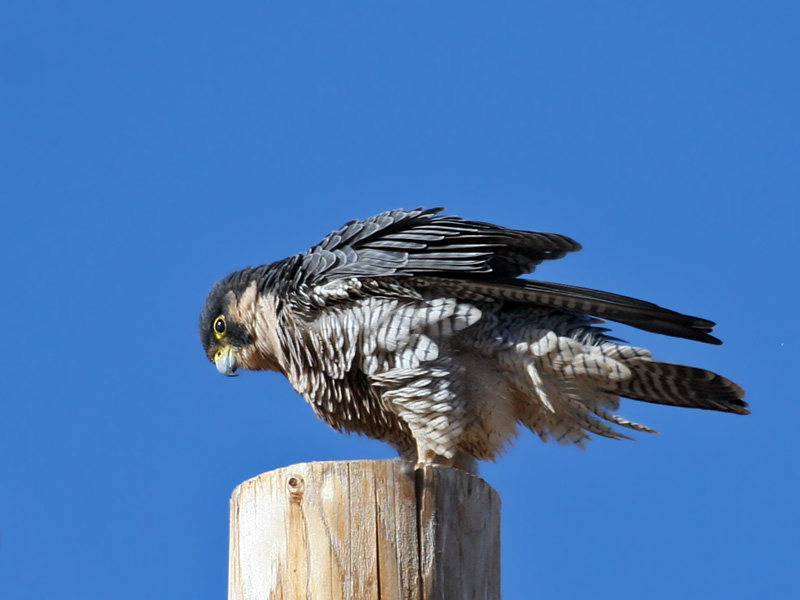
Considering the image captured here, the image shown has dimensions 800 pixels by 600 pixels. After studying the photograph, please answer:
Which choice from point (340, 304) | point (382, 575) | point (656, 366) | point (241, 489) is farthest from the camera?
point (340, 304)

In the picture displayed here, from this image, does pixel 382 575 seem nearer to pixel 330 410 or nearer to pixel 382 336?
pixel 382 336

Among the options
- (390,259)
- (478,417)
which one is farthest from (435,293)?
(478,417)

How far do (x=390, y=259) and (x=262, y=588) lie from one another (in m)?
3.11

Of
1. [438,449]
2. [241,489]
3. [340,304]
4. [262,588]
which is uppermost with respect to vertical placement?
[340,304]

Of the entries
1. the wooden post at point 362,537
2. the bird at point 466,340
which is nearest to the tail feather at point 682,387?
the bird at point 466,340

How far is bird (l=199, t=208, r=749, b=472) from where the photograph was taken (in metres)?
6.21

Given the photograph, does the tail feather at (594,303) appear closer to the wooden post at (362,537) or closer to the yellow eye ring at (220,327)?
the yellow eye ring at (220,327)

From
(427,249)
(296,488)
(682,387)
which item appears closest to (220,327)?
(427,249)

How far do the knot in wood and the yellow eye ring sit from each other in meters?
3.99

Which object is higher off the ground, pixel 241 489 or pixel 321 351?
pixel 321 351

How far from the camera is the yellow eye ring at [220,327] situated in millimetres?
7609

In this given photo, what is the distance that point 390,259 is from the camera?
21.2 ft

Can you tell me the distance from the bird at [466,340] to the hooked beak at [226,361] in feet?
3.01

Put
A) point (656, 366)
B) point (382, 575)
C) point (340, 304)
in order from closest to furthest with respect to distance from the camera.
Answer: point (382, 575) → point (656, 366) → point (340, 304)
